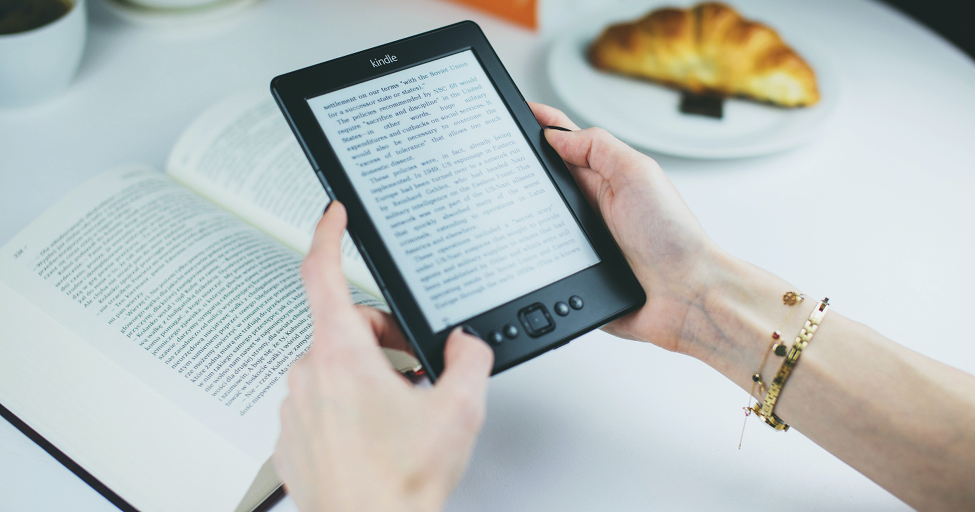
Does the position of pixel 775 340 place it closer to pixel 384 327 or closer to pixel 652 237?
pixel 652 237

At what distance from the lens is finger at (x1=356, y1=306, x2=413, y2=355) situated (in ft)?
1.47

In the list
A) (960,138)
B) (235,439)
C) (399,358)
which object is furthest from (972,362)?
(235,439)

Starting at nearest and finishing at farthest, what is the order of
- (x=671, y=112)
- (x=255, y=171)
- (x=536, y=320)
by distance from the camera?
(x=536, y=320)
(x=255, y=171)
(x=671, y=112)

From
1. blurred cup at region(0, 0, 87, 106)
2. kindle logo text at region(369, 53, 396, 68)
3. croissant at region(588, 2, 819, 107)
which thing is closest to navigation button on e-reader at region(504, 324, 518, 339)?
kindle logo text at region(369, 53, 396, 68)

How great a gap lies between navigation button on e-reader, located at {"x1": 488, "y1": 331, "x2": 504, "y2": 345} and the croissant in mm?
467

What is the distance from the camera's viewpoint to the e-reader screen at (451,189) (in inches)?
17.3

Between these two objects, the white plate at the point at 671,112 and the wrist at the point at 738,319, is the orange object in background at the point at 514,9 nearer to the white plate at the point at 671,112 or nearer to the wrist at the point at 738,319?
the white plate at the point at 671,112

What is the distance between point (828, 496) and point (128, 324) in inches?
20.5

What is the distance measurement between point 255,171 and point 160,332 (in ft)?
0.68

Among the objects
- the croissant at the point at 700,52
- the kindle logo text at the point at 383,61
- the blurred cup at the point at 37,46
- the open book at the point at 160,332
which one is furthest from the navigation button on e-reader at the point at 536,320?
the blurred cup at the point at 37,46

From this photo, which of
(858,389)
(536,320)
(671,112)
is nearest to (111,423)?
(536,320)

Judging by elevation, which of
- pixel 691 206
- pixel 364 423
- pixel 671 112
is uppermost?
pixel 671 112

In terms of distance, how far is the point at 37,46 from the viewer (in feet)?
2.12

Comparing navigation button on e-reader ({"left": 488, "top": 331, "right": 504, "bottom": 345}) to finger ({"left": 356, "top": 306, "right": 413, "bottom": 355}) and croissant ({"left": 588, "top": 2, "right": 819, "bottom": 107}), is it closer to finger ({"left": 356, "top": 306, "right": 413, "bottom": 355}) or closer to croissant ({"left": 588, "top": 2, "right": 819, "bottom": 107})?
finger ({"left": 356, "top": 306, "right": 413, "bottom": 355})
